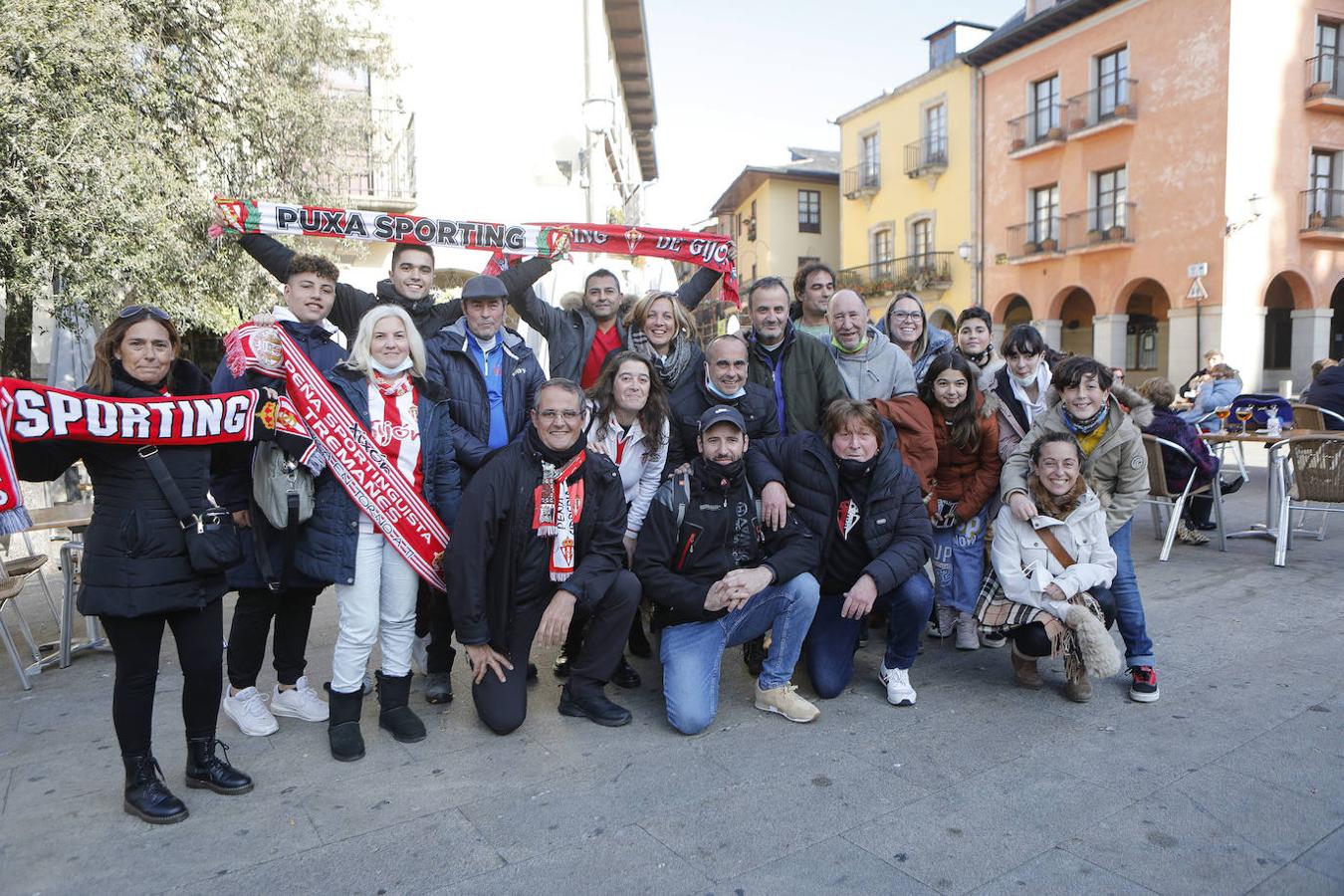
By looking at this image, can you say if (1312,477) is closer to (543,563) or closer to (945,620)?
(945,620)

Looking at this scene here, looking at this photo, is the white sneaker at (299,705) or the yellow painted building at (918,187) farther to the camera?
the yellow painted building at (918,187)

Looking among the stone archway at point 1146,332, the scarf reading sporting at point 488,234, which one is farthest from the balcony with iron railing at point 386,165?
the stone archway at point 1146,332

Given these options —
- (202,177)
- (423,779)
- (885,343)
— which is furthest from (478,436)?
(202,177)

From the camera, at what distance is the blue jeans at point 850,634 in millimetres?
4055

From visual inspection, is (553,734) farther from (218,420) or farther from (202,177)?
(202,177)

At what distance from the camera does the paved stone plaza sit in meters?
2.66

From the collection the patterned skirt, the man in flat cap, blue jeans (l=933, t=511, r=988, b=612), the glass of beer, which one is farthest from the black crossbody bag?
the glass of beer

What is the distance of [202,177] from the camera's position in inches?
360

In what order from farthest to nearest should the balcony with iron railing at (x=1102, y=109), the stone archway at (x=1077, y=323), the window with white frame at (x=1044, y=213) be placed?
the stone archway at (x=1077, y=323), the window with white frame at (x=1044, y=213), the balcony with iron railing at (x=1102, y=109)

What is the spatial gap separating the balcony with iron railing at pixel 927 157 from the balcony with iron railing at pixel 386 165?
18.6 metres

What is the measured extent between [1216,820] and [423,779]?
280cm

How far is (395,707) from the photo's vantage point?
3801mm

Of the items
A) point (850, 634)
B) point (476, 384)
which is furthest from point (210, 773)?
point (850, 634)

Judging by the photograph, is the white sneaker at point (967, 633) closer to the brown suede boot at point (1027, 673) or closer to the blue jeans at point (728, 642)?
the brown suede boot at point (1027, 673)
